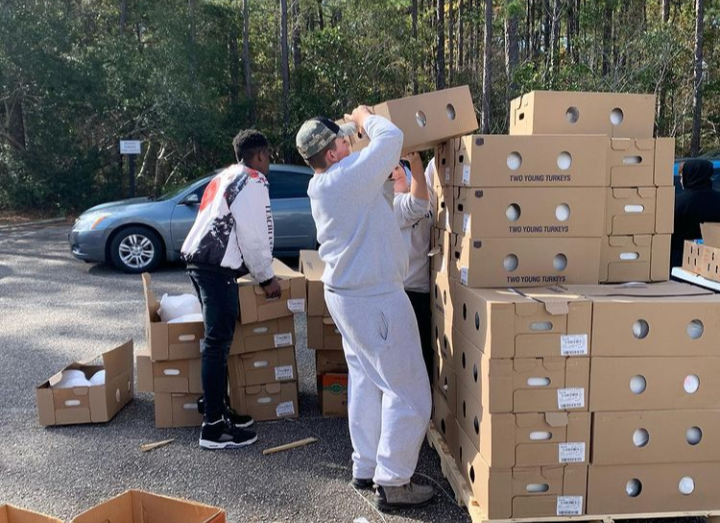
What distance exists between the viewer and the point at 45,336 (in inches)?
260

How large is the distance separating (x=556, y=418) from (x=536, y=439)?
13 cm

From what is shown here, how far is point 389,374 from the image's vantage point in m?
3.40

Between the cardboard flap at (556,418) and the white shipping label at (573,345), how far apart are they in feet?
0.89

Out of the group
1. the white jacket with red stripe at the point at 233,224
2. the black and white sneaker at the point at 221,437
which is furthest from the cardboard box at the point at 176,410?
the white jacket with red stripe at the point at 233,224

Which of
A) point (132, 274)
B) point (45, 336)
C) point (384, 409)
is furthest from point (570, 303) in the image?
point (132, 274)

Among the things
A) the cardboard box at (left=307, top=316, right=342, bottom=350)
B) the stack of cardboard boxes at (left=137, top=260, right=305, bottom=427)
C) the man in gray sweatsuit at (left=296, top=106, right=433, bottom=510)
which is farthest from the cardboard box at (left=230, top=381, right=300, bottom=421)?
the man in gray sweatsuit at (left=296, top=106, right=433, bottom=510)

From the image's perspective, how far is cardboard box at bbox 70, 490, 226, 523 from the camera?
8.32ft

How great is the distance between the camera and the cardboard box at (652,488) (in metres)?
3.20

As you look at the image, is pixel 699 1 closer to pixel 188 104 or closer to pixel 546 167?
pixel 188 104

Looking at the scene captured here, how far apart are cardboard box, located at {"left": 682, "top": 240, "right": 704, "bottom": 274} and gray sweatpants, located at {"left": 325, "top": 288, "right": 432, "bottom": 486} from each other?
2.69 m

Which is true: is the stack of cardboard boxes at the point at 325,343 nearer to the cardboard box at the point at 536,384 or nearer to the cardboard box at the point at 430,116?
the cardboard box at the point at 430,116

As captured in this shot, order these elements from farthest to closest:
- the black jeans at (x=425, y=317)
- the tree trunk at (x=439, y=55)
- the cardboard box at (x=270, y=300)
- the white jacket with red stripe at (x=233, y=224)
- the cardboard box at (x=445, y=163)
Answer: the tree trunk at (x=439, y=55) < the cardboard box at (x=270, y=300) < the black jeans at (x=425, y=317) < the white jacket with red stripe at (x=233, y=224) < the cardboard box at (x=445, y=163)

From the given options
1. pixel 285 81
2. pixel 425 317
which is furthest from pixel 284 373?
pixel 285 81

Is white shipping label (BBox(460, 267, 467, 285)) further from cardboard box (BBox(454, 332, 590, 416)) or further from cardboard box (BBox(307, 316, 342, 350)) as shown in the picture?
cardboard box (BBox(307, 316, 342, 350))
